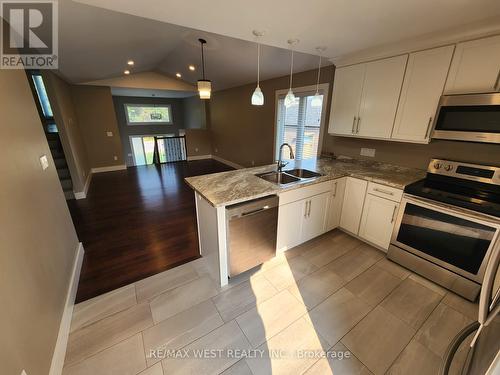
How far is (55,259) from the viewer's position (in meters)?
1.66

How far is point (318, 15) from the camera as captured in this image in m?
1.65

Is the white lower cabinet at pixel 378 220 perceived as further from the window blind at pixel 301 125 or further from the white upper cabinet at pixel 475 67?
the window blind at pixel 301 125

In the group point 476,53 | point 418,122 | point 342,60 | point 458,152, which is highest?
point 342,60

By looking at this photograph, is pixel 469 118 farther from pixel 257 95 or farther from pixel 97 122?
pixel 97 122

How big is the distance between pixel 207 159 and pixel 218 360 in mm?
7091

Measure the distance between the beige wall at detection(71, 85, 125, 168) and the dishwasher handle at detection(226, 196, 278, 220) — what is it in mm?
6121

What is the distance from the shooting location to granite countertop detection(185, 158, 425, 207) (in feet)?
6.07

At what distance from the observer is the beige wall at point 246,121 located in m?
4.38

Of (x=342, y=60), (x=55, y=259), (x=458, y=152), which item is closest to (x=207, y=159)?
(x=342, y=60)

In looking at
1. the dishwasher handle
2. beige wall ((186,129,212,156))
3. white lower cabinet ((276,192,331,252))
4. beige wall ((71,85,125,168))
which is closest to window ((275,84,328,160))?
white lower cabinet ((276,192,331,252))

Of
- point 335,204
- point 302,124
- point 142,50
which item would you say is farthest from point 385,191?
point 142,50

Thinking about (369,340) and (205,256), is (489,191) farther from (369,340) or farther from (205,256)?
(205,256)

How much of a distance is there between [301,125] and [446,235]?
2873 mm

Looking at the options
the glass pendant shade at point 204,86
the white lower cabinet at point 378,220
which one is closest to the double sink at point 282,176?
the white lower cabinet at point 378,220
